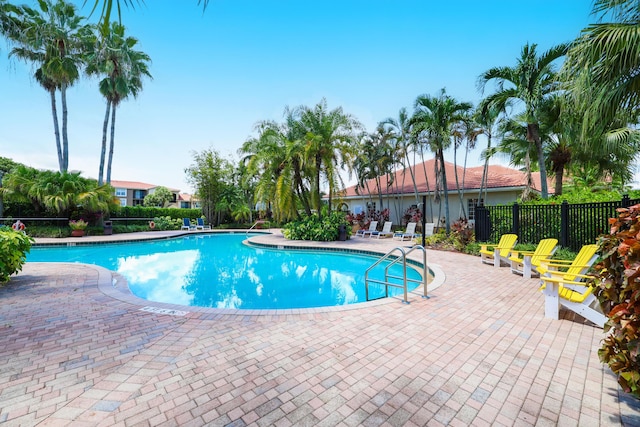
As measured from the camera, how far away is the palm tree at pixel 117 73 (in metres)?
21.0

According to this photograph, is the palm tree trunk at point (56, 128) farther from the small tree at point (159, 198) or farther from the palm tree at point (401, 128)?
the small tree at point (159, 198)

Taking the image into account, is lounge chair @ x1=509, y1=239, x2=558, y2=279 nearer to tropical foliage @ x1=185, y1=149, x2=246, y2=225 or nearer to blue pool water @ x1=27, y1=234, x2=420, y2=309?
blue pool water @ x1=27, y1=234, x2=420, y2=309

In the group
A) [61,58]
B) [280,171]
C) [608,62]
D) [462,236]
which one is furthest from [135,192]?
[608,62]

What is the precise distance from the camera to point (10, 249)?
6336 mm

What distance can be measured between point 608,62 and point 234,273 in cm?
1103

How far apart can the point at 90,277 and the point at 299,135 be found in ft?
38.2

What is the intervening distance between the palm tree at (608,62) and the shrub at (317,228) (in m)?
11.4

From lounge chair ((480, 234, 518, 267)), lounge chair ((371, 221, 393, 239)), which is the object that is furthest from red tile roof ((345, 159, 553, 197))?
lounge chair ((480, 234, 518, 267))

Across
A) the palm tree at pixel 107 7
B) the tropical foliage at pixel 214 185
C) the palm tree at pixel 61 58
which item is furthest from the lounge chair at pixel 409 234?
the palm tree at pixel 61 58

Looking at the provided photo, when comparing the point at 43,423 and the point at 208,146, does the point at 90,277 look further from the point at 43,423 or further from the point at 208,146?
the point at 208,146

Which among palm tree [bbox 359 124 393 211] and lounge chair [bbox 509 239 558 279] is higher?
palm tree [bbox 359 124 393 211]

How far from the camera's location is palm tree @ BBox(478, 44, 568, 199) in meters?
10.2

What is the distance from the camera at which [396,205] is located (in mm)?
22953

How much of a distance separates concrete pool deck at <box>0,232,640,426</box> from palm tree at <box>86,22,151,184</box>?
22528 mm
